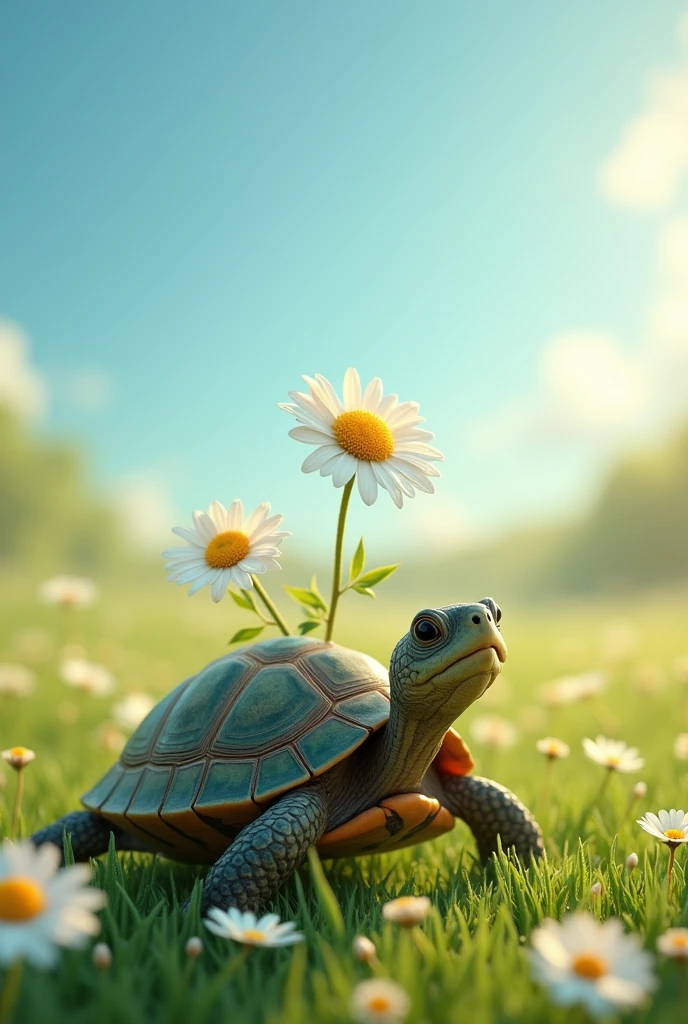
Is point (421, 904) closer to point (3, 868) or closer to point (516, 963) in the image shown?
point (516, 963)

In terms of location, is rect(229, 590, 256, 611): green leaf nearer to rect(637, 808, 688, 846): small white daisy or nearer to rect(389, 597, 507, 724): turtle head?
rect(389, 597, 507, 724): turtle head

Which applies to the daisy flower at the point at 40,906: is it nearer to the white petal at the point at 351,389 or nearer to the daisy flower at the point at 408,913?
the daisy flower at the point at 408,913

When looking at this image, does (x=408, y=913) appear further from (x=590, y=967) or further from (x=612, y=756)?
(x=612, y=756)

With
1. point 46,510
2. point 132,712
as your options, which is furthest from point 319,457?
point 46,510

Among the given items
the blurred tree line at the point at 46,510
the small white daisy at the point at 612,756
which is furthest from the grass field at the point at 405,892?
the blurred tree line at the point at 46,510

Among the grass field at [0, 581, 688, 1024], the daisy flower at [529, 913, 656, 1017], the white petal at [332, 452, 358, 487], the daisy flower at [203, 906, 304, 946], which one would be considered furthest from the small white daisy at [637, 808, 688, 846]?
the white petal at [332, 452, 358, 487]

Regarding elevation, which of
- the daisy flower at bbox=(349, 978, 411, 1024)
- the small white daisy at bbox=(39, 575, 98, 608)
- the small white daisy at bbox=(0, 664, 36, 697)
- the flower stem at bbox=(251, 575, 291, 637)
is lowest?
the daisy flower at bbox=(349, 978, 411, 1024)

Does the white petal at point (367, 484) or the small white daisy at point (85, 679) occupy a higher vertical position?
the small white daisy at point (85, 679)
